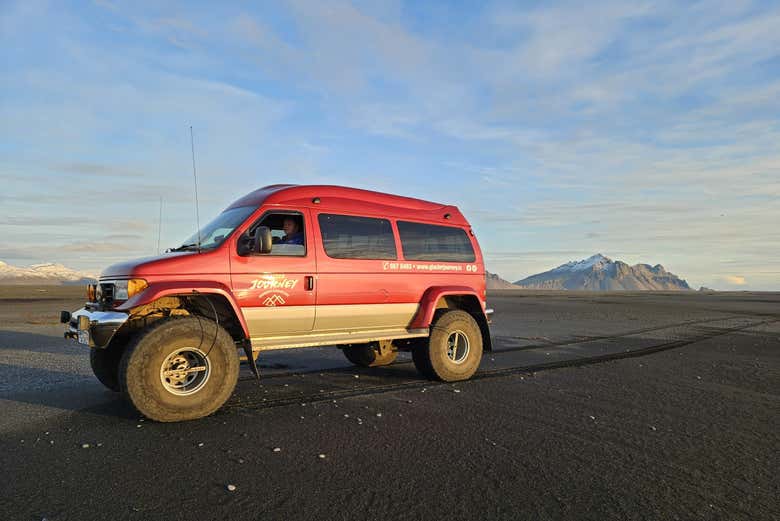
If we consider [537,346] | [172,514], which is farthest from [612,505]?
[537,346]


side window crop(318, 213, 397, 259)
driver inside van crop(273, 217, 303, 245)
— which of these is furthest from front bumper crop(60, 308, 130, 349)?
side window crop(318, 213, 397, 259)

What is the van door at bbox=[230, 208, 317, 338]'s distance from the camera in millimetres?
5910

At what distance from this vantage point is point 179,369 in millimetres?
5441

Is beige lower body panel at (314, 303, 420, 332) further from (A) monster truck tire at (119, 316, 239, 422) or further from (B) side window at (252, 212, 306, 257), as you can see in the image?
(A) monster truck tire at (119, 316, 239, 422)

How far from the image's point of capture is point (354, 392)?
6.66 metres

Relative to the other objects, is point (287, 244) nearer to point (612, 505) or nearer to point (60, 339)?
point (612, 505)

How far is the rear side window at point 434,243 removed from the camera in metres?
7.62

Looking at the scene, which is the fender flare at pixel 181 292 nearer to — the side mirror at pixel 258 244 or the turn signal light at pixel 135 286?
the turn signal light at pixel 135 286

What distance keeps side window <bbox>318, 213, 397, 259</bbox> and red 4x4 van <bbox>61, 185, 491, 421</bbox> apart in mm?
17

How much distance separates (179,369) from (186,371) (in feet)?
0.27

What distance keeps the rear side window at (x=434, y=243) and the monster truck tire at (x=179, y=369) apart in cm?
311

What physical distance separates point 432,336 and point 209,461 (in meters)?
4.03

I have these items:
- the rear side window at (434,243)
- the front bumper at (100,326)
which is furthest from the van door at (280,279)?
the rear side window at (434,243)

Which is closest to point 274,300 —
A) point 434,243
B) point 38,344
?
point 434,243
